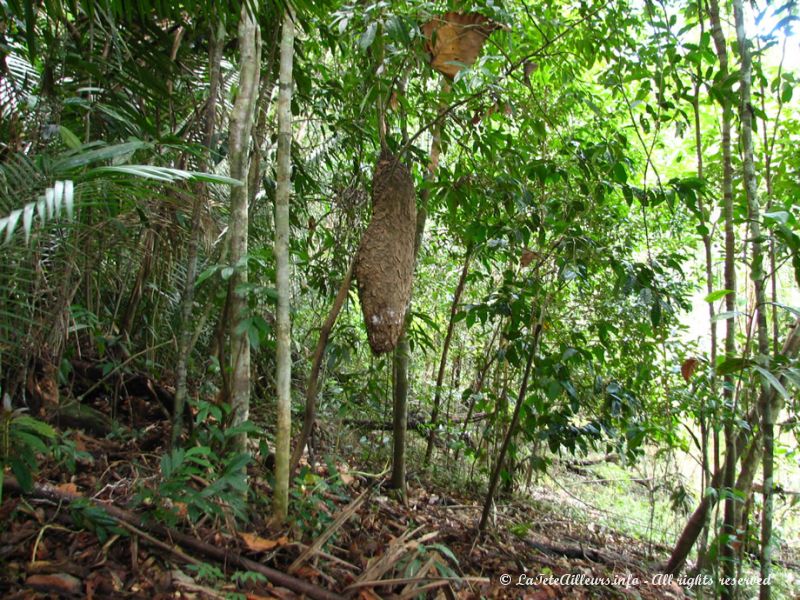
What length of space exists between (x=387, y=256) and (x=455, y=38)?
4.34 feet

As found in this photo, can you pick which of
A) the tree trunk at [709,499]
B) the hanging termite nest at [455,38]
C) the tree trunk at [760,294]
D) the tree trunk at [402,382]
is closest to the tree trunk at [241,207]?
the hanging termite nest at [455,38]

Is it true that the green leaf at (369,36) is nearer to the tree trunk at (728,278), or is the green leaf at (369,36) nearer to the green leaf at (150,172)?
the green leaf at (150,172)

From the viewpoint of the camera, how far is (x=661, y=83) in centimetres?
271

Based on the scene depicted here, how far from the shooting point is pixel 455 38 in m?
2.73

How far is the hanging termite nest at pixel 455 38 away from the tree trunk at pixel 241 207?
0.84 m

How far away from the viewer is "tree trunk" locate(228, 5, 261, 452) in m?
2.37

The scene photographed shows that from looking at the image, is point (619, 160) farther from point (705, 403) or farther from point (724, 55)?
point (705, 403)

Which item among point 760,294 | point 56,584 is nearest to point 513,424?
point 760,294

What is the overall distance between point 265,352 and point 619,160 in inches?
98.0

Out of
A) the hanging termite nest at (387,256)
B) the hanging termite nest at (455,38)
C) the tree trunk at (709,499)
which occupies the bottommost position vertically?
the tree trunk at (709,499)

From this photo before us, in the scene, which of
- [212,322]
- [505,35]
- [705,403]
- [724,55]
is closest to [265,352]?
[212,322]

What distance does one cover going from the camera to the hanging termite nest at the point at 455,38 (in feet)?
8.73

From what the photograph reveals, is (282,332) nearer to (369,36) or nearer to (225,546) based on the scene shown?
(225,546)

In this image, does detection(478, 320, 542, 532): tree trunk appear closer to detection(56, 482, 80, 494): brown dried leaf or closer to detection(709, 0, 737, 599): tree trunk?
detection(709, 0, 737, 599): tree trunk
